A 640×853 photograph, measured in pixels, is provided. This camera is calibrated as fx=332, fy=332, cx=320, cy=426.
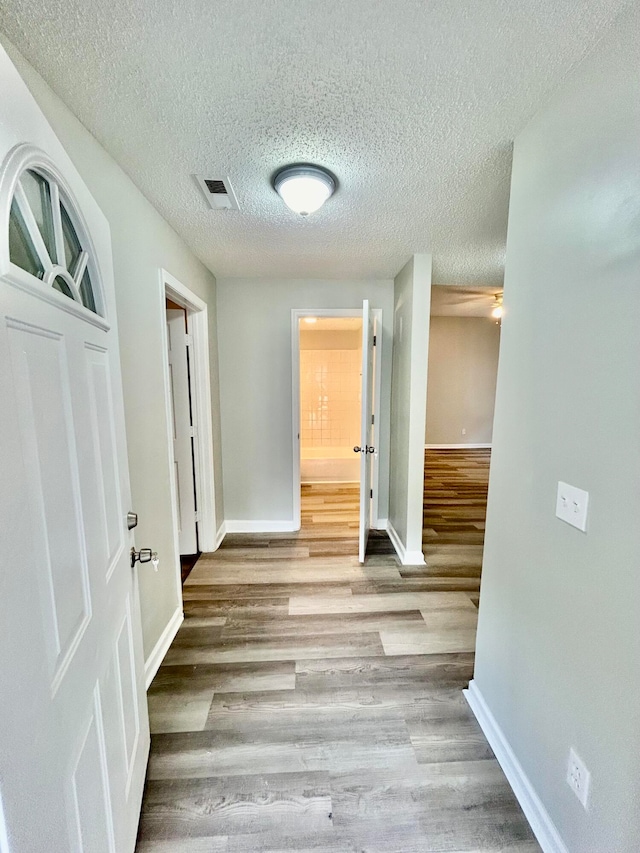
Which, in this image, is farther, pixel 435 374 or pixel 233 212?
pixel 435 374

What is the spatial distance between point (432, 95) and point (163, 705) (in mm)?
2611

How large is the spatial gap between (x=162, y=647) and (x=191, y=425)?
1.51m

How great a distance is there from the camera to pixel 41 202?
0.74m

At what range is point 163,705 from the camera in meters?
1.52

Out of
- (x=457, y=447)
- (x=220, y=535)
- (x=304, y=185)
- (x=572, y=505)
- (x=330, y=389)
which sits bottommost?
(x=220, y=535)

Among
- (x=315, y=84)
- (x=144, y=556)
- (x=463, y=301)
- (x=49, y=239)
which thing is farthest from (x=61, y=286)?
(x=463, y=301)

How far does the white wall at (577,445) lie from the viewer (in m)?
0.80

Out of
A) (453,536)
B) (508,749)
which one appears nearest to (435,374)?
(453,536)

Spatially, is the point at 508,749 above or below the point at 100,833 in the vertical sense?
below

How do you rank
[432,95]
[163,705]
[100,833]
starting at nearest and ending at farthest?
[100,833] → [432,95] → [163,705]

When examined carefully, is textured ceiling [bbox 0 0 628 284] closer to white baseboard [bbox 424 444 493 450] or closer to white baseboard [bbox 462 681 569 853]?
white baseboard [bbox 462 681 569 853]

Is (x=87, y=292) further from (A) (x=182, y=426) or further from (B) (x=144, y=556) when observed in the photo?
(A) (x=182, y=426)

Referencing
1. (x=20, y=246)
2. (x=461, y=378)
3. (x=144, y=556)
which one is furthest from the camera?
(x=461, y=378)

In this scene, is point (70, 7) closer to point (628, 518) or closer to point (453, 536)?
point (628, 518)
